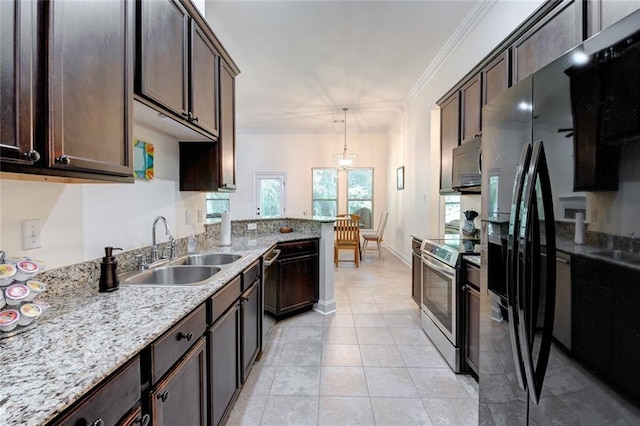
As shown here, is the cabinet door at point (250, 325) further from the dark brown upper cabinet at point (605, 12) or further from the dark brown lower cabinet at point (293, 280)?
the dark brown upper cabinet at point (605, 12)

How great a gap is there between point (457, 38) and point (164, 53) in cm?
338

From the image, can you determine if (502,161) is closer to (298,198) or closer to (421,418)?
(421,418)

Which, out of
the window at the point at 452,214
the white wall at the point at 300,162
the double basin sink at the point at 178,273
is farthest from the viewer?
the white wall at the point at 300,162

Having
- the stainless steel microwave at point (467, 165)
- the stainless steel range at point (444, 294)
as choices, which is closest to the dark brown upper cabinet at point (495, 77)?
the stainless steel microwave at point (467, 165)

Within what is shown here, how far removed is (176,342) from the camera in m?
1.09

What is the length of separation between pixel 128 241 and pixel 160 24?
1.20 m

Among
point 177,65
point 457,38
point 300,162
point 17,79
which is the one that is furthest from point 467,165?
point 300,162

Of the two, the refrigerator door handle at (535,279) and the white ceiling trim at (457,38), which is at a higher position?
the white ceiling trim at (457,38)

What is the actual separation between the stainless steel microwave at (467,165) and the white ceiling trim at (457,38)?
150cm

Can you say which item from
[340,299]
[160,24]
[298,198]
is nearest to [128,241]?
[160,24]

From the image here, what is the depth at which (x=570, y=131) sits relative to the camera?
899mm

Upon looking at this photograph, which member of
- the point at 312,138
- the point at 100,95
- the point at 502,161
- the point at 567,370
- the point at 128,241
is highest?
the point at 312,138

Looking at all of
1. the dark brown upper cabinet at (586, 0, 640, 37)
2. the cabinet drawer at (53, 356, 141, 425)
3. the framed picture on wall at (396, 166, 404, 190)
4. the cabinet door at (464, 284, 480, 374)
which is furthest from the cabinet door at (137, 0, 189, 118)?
the framed picture on wall at (396, 166, 404, 190)

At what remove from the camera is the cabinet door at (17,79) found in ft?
2.62
